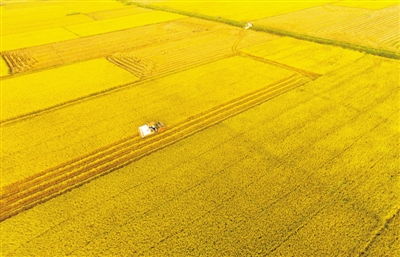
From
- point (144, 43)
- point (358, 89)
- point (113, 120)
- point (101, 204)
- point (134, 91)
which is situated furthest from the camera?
point (144, 43)

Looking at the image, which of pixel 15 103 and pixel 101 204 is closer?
pixel 101 204

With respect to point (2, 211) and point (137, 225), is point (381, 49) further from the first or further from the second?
point (2, 211)

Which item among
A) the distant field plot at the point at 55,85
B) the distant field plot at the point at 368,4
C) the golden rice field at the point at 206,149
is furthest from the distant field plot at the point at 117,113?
the distant field plot at the point at 368,4

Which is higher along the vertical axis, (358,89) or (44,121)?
(358,89)

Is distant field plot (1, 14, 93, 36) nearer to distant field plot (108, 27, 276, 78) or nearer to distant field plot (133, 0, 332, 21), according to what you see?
distant field plot (133, 0, 332, 21)

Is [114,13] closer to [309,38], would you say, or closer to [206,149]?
[309,38]

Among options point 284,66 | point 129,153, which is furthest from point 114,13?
point 129,153

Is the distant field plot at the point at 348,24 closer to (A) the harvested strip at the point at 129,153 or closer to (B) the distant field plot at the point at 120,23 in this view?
Answer: (A) the harvested strip at the point at 129,153

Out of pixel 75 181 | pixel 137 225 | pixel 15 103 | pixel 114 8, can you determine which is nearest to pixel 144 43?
pixel 15 103
